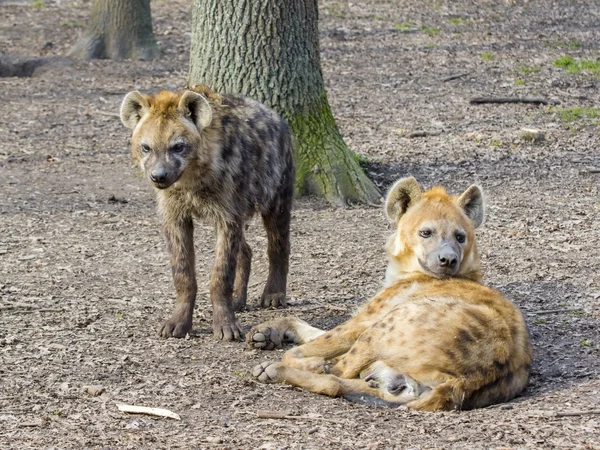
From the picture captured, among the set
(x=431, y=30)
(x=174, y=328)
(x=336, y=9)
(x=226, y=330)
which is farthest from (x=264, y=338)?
(x=336, y=9)

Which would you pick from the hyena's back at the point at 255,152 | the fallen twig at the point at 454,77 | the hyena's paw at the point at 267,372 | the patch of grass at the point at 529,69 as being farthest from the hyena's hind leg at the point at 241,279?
the patch of grass at the point at 529,69

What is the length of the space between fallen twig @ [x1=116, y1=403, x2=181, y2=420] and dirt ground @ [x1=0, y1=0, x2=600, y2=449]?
56 mm

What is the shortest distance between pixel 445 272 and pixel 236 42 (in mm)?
3661

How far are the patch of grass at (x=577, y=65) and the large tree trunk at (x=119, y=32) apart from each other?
5.74 m

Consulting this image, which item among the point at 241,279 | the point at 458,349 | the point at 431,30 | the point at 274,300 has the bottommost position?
the point at 274,300

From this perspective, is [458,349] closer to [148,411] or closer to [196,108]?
[148,411]

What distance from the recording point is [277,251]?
21.4 ft

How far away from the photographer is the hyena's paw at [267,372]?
16.3ft

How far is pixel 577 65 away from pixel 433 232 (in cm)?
880

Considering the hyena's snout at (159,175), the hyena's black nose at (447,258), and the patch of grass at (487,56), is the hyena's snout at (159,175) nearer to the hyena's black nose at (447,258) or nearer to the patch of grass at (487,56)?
the hyena's black nose at (447,258)

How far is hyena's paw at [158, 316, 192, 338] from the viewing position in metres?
5.79

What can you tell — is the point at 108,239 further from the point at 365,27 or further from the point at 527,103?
the point at 365,27

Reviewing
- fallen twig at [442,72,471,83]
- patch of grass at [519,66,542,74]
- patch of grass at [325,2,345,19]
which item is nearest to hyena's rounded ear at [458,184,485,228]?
fallen twig at [442,72,471,83]

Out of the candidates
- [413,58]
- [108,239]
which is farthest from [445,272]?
[413,58]
